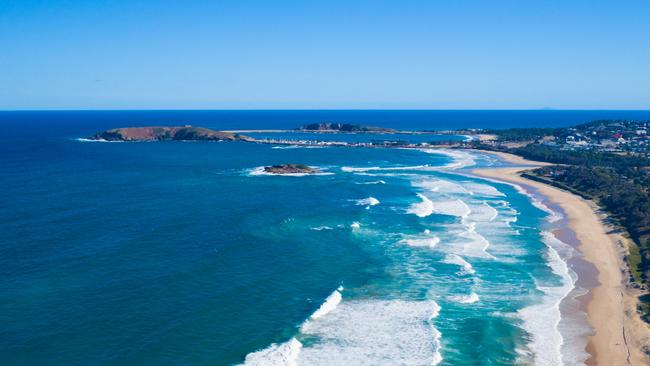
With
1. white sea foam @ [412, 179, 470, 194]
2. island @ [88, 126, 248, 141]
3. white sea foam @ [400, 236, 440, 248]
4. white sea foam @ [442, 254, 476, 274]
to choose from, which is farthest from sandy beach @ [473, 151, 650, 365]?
island @ [88, 126, 248, 141]

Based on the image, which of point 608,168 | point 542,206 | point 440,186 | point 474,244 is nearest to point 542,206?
point 542,206

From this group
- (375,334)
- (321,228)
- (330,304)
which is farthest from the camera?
(321,228)

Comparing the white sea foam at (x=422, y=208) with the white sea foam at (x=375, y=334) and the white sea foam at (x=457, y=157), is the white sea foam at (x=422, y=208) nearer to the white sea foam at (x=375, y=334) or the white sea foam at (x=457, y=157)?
the white sea foam at (x=375, y=334)

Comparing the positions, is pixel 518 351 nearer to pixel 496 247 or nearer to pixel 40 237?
pixel 496 247

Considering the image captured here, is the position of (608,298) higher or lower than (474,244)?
lower

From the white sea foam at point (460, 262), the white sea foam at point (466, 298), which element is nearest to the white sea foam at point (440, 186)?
the white sea foam at point (460, 262)

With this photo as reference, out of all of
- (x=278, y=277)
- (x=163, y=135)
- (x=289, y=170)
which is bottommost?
(x=278, y=277)

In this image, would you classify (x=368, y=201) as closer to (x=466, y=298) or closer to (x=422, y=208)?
(x=422, y=208)
